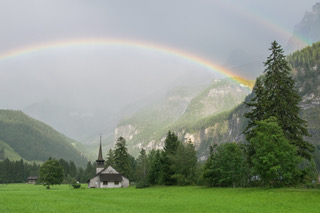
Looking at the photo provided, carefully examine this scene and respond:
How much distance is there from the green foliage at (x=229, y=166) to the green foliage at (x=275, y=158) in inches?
280

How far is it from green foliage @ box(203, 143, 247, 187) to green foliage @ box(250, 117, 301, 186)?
7107mm

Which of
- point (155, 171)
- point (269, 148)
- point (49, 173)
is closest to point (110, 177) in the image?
point (49, 173)

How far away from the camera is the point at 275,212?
23375 millimetres

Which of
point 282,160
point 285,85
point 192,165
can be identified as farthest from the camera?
point 192,165

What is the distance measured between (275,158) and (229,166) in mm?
11108

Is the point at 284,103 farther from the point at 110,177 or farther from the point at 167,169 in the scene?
the point at 110,177

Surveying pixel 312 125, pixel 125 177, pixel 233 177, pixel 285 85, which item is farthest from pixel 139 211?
pixel 312 125

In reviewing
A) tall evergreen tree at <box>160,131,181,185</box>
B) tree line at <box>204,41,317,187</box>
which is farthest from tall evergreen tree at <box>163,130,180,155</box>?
tree line at <box>204,41,317,187</box>

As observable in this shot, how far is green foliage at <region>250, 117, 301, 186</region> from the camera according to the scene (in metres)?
37.2

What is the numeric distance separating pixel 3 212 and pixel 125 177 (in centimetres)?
7410

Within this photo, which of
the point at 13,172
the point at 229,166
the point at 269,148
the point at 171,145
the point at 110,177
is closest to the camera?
the point at 269,148

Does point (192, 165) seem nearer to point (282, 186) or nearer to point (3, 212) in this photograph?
point (282, 186)

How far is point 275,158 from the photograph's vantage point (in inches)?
1478

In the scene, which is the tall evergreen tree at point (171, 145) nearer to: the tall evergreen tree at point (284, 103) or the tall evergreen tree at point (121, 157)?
the tall evergreen tree at point (121, 157)
